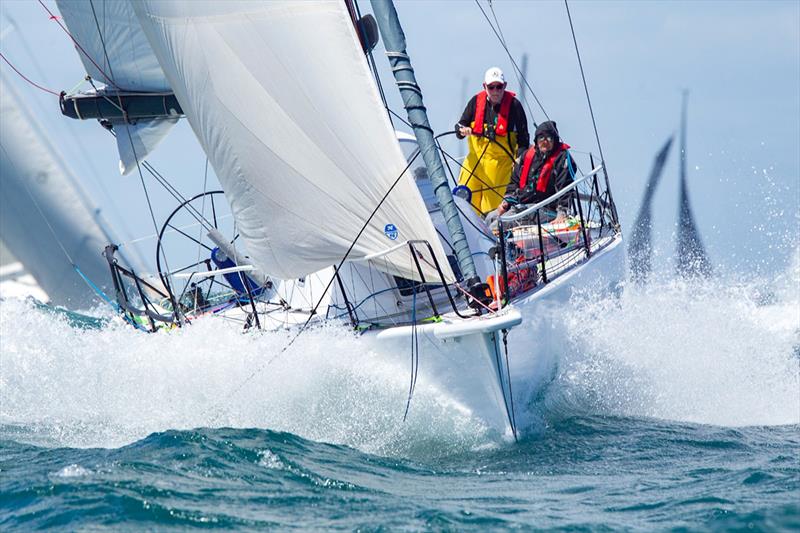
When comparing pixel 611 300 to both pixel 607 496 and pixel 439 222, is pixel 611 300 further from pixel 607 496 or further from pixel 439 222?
pixel 607 496

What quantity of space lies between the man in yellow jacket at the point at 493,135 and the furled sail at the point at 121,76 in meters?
2.95

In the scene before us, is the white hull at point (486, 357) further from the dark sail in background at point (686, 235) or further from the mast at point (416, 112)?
the dark sail in background at point (686, 235)

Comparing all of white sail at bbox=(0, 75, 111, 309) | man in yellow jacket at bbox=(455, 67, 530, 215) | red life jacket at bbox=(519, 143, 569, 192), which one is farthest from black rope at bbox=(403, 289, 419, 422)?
white sail at bbox=(0, 75, 111, 309)

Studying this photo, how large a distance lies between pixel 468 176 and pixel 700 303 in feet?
8.71

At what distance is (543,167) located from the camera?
10203 millimetres

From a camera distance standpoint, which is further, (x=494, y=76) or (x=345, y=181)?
(x=494, y=76)

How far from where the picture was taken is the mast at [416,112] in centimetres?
796

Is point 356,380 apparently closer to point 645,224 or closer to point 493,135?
point 493,135

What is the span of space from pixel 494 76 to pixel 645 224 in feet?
58.4

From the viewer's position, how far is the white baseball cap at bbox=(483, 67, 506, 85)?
10.8m

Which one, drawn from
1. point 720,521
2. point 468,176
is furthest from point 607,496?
point 468,176

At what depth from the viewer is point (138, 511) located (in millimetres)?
5648

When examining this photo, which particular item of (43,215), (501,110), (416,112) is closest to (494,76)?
(501,110)

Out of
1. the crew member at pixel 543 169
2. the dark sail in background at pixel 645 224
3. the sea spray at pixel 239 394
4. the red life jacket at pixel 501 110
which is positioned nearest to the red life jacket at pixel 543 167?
the crew member at pixel 543 169
